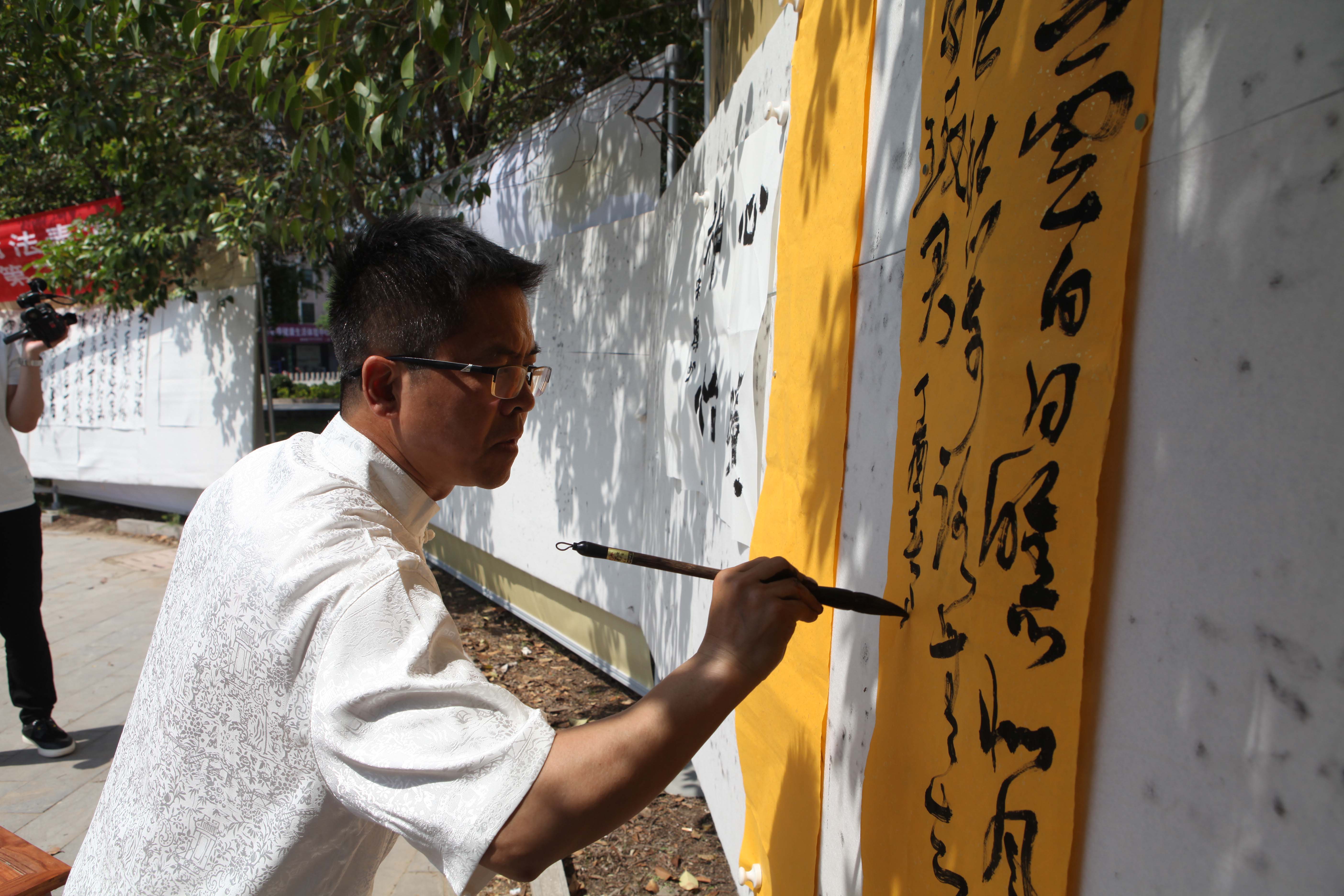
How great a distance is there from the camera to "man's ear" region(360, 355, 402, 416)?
4.46ft

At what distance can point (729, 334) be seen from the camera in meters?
2.47

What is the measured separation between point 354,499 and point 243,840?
0.50 m

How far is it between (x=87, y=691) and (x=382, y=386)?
15.2 ft

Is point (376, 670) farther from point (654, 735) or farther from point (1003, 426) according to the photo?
point (1003, 426)

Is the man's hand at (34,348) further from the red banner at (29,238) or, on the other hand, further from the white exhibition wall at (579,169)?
the red banner at (29,238)

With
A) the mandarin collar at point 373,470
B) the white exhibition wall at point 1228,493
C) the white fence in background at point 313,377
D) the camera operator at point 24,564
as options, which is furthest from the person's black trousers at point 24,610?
the white fence in background at point 313,377

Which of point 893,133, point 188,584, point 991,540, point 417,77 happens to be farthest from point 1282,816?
point 417,77

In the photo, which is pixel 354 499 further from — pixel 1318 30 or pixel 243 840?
pixel 1318 30

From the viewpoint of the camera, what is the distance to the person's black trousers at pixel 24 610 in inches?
143

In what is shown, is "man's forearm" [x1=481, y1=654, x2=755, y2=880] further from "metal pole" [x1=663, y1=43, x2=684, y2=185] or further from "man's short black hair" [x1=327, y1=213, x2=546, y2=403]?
"metal pole" [x1=663, y1=43, x2=684, y2=185]

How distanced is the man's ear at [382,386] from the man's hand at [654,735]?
617 mm

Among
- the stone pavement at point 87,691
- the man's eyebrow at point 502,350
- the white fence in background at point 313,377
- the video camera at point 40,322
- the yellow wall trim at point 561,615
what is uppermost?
the video camera at point 40,322

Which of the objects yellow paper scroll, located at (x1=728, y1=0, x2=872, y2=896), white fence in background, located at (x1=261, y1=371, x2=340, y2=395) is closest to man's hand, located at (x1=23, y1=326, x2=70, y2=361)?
yellow paper scroll, located at (x1=728, y1=0, x2=872, y2=896)

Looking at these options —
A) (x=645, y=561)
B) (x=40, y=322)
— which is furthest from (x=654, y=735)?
(x=40, y=322)
